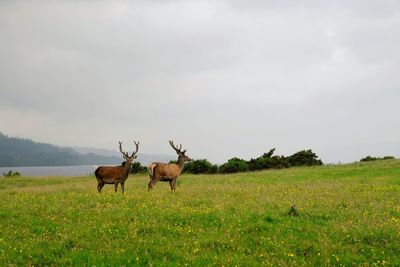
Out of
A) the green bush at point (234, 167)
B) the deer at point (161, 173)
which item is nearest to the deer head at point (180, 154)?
the deer at point (161, 173)

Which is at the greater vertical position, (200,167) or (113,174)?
Result: (200,167)

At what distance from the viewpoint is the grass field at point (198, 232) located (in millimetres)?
10789

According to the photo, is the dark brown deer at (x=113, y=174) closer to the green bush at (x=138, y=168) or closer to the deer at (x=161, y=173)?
A: the deer at (x=161, y=173)

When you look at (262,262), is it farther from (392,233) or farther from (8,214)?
(8,214)

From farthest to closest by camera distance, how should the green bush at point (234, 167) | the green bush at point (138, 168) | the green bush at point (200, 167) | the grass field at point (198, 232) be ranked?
the green bush at point (138, 168)
the green bush at point (200, 167)
the green bush at point (234, 167)
the grass field at point (198, 232)

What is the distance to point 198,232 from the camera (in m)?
13.0

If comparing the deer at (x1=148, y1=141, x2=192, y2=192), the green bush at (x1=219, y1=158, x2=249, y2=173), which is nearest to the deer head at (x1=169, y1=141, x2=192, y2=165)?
the deer at (x1=148, y1=141, x2=192, y2=192)

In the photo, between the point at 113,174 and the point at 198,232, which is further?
the point at 113,174

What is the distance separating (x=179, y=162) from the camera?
27.1 m

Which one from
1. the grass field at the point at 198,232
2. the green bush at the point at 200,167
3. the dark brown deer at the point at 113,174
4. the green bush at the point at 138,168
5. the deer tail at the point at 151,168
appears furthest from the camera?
the green bush at the point at 138,168

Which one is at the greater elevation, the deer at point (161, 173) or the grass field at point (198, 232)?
the deer at point (161, 173)

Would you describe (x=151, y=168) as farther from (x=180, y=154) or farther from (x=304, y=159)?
(x=304, y=159)

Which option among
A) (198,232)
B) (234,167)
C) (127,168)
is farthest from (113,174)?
(234,167)

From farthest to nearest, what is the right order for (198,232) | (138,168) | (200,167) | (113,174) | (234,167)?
(138,168) → (200,167) → (234,167) → (113,174) → (198,232)
